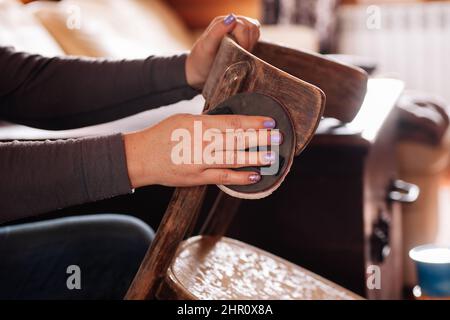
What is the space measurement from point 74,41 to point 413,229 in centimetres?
122

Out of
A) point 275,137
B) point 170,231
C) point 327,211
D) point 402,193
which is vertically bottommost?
point 402,193

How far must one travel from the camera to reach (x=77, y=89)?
102 centimetres

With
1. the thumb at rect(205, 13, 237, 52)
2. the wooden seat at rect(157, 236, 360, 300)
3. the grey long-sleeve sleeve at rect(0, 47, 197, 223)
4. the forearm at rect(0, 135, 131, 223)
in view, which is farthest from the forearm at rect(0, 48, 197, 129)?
the forearm at rect(0, 135, 131, 223)

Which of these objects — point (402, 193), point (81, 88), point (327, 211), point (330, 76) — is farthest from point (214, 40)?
point (402, 193)

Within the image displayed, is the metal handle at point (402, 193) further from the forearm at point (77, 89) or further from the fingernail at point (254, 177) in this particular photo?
the fingernail at point (254, 177)

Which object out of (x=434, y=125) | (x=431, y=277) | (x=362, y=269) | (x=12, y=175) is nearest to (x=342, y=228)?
(x=362, y=269)

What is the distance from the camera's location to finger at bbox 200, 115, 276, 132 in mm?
562

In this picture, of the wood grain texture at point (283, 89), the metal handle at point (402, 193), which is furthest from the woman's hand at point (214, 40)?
the metal handle at point (402, 193)

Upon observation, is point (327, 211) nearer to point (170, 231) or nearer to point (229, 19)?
point (229, 19)

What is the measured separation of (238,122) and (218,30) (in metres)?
0.30

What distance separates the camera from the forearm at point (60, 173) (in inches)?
23.9

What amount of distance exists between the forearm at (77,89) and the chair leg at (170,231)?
0.37 metres

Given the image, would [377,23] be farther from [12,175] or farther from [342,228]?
[12,175]

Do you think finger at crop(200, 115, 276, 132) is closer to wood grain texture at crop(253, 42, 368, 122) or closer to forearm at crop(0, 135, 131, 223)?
forearm at crop(0, 135, 131, 223)
